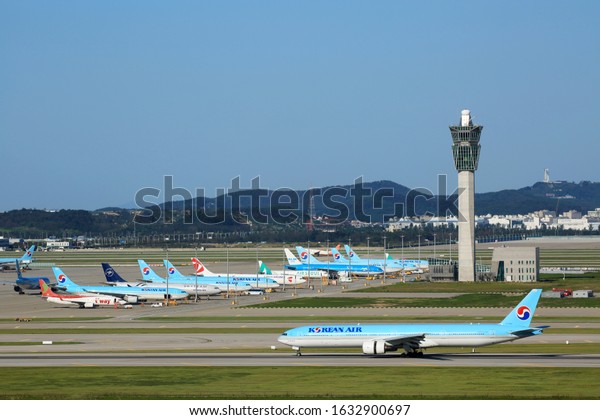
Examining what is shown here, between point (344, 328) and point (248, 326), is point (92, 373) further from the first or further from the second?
point (248, 326)

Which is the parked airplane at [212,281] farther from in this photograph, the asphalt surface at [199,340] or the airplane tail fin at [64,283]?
the airplane tail fin at [64,283]

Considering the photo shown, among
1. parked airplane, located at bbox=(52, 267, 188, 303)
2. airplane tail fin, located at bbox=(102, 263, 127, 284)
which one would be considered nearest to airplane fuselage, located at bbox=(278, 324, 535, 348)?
parked airplane, located at bbox=(52, 267, 188, 303)

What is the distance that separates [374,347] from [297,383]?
15274 millimetres

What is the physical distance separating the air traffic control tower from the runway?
9744 centimetres

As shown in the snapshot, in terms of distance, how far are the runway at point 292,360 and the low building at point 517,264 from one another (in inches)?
3753

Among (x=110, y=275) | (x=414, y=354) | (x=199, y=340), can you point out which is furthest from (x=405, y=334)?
(x=110, y=275)

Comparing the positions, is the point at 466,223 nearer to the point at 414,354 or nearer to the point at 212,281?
the point at 212,281

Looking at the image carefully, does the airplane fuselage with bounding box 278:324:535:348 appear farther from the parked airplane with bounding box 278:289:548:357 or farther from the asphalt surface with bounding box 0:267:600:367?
the asphalt surface with bounding box 0:267:600:367

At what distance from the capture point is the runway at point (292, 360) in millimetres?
75500

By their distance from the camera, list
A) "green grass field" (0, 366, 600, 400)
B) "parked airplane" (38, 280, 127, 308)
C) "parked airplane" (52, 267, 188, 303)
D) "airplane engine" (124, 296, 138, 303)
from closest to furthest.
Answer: "green grass field" (0, 366, 600, 400), "parked airplane" (38, 280, 127, 308), "parked airplane" (52, 267, 188, 303), "airplane engine" (124, 296, 138, 303)

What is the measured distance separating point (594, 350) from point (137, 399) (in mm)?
40237

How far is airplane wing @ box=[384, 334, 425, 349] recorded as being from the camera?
79.6 meters
